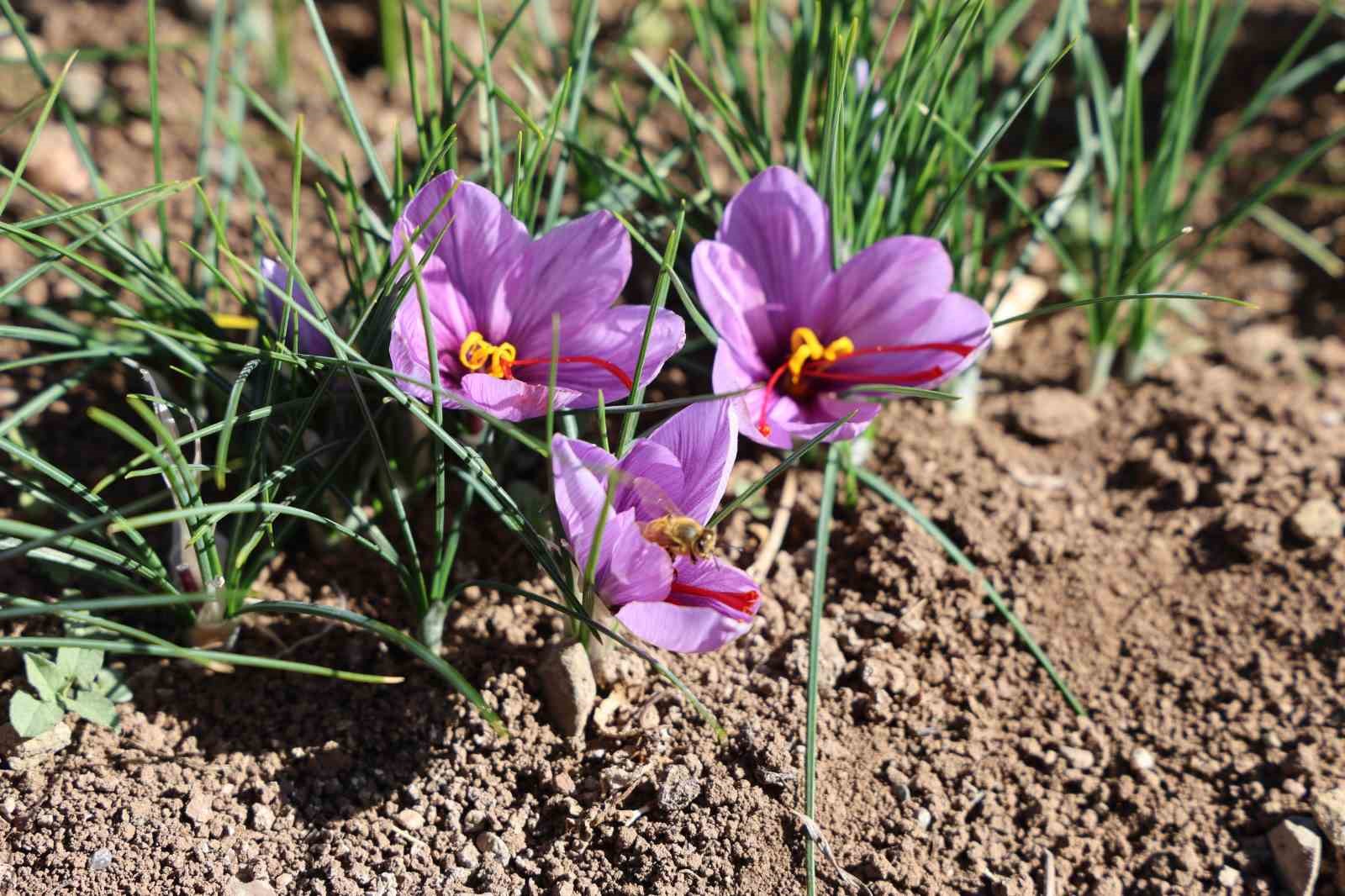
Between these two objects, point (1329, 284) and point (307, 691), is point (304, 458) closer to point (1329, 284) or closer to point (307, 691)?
point (307, 691)

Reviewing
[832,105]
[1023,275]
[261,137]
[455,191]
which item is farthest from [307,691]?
[1023,275]

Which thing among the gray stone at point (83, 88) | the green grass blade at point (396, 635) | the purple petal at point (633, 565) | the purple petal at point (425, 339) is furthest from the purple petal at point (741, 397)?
the gray stone at point (83, 88)

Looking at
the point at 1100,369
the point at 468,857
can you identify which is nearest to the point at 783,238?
the point at 1100,369

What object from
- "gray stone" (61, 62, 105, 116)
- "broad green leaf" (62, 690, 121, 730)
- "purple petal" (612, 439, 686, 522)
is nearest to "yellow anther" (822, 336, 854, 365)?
"purple petal" (612, 439, 686, 522)

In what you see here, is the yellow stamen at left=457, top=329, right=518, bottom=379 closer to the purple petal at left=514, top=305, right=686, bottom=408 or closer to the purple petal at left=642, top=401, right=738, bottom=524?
the purple petal at left=514, top=305, right=686, bottom=408

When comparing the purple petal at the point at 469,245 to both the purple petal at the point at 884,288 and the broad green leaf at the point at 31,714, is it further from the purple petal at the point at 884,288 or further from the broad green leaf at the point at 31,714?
the broad green leaf at the point at 31,714

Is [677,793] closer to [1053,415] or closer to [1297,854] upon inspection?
[1297,854]
